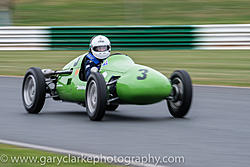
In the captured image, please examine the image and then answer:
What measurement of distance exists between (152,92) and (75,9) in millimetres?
27018

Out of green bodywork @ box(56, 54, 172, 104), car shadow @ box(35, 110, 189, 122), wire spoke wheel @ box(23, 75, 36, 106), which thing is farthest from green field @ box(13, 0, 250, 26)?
green bodywork @ box(56, 54, 172, 104)

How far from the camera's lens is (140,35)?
2189 cm

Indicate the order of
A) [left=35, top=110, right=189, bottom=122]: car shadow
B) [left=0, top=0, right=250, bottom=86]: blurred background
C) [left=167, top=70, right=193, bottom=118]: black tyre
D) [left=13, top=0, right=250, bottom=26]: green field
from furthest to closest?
[left=13, top=0, right=250, bottom=26]: green field, [left=0, top=0, right=250, bottom=86]: blurred background, [left=35, top=110, right=189, bottom=122]: car shadow, [left=167, top=70, right=193, bottom=118]: black tyre

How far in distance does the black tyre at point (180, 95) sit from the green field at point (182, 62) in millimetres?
5131

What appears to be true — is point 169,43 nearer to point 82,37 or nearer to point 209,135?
point 82,37

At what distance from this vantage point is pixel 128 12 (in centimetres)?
3325

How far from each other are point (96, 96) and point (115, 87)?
33 centimetres

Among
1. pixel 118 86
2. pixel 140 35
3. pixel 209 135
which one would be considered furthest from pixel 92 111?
pixel 140 35

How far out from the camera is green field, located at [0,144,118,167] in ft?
20.6

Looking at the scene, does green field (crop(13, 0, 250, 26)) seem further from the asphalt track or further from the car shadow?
the car shadow

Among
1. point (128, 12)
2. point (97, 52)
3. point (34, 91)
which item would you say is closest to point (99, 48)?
point (97, 52)

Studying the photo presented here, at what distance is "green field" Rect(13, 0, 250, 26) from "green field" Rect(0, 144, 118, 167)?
23153 millimetres

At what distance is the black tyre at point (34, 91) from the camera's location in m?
Answer: 9.95

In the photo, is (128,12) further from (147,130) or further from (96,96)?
(147,130)
